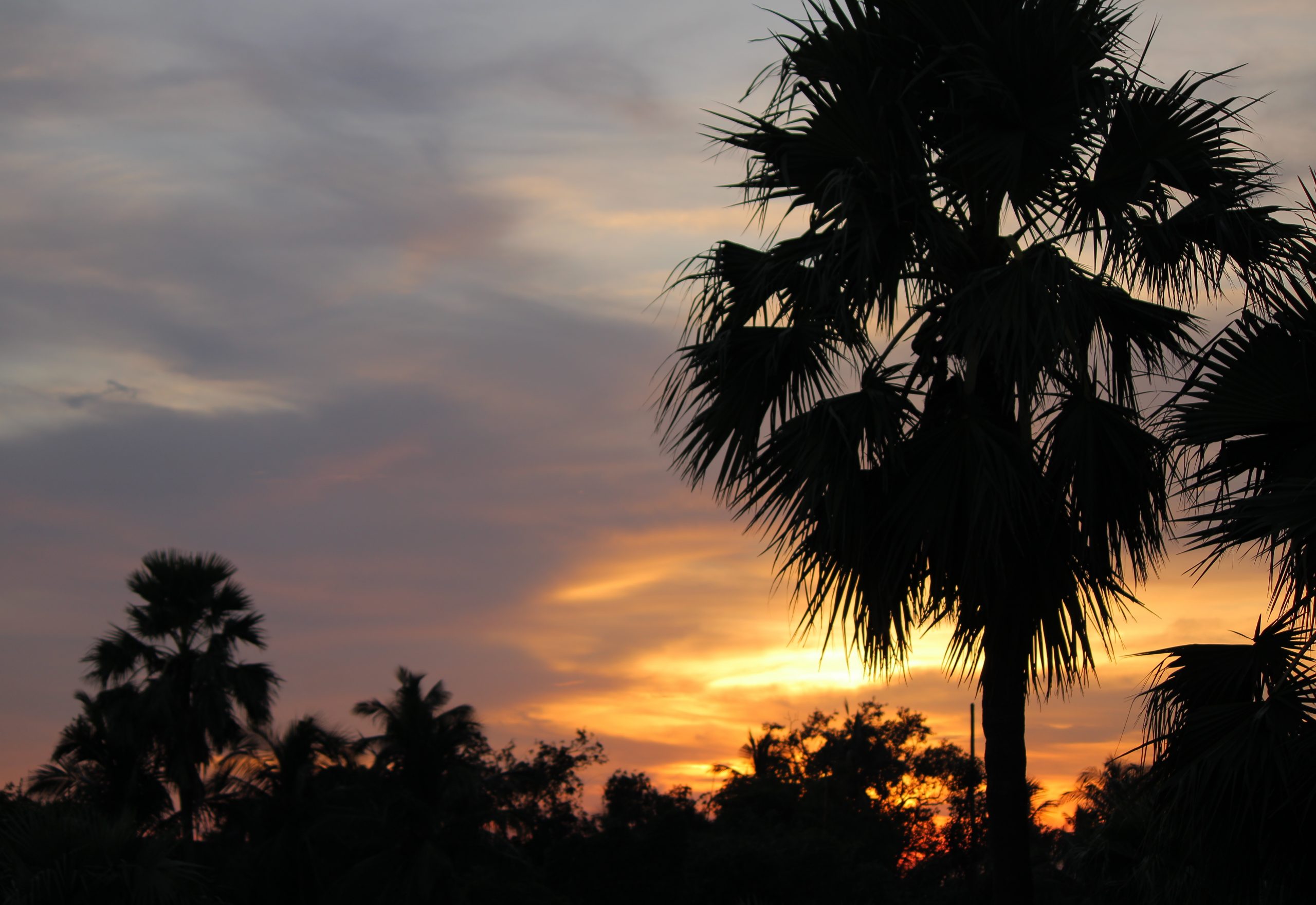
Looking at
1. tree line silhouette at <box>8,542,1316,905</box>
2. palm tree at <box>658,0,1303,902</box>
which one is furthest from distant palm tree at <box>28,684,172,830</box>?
palm tree at <box>658,0,1303,902</box>

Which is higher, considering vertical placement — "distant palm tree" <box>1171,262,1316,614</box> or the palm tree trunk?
"distant palm tree" <box>1171,262,1316,614</box>

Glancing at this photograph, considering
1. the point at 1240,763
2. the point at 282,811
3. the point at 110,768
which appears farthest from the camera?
the point at 282,811

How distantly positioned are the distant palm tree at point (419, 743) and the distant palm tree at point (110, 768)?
5030 mm

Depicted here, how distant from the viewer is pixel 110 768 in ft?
78.2

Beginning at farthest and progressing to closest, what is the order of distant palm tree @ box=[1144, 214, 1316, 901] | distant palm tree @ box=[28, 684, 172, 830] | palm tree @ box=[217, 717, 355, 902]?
palm tree @ box=[217, 717, 355, 902]
distant palm tree @ box=[28, 684, 172, 830]
distant palm tree @ box=[1144, 214, 1316, 901]

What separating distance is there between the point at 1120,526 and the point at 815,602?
1.99 m

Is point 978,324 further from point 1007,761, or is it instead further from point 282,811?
point 282,811

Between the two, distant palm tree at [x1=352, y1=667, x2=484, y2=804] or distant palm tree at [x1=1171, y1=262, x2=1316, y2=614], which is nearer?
distant palm tree at [x1=1171, y1=262, x2=1316, y2=614]

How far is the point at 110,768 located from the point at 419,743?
22.4 ft

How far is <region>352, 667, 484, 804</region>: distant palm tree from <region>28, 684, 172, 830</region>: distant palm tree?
16.5 ft

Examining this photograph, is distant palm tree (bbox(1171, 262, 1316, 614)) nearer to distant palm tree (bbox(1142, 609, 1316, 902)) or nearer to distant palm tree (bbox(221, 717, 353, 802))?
distant palm tree (bbox(1142, 609, 1316, 902))

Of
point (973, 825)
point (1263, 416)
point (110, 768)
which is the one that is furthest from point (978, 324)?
point (973, 825)

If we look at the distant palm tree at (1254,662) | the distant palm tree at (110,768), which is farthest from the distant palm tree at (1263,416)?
the distant palm tree at (110,768)

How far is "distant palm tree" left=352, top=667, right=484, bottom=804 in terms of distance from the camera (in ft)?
91.8
